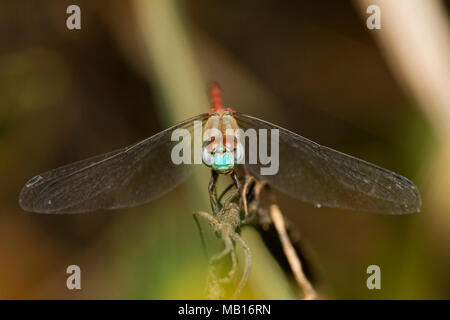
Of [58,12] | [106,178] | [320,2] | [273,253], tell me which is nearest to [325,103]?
[320,2]

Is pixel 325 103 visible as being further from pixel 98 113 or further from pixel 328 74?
pixel 98 113

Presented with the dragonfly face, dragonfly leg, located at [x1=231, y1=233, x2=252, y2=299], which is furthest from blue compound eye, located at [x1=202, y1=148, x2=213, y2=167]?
dragonfly leg, located at [x1=231, y1=233, x2=252, y2=299]

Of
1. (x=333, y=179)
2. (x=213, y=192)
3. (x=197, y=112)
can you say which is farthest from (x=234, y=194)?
(x=197, y=112)

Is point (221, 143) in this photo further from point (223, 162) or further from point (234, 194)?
→ point (234, 194)

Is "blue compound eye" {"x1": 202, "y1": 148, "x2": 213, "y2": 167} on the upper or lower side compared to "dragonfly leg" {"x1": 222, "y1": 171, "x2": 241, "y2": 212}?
upper

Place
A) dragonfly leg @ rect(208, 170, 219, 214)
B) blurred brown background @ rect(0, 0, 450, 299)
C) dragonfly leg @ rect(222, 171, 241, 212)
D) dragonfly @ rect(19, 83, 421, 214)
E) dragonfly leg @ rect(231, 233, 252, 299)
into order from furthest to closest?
blurred brown background @ rect(0, 0, 450, 299) → dragonfly @ rect(19, 83, 421, 214) → dragonfly leg @ rect(208, 170, 219, 214) → dragonfly leg @ rect(222, 171, 241, 212) → dragonfly leg @ rect(231, 233, 252, 299)

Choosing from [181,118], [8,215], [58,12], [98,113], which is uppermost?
[58,12]

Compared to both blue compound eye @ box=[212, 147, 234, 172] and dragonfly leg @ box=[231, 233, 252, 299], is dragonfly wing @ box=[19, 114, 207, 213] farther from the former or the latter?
dragonfly leg @ box=[231, 233, 252, 299]

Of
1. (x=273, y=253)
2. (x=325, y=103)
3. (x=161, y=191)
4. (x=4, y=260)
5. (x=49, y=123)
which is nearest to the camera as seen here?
(x=273, y=253)
